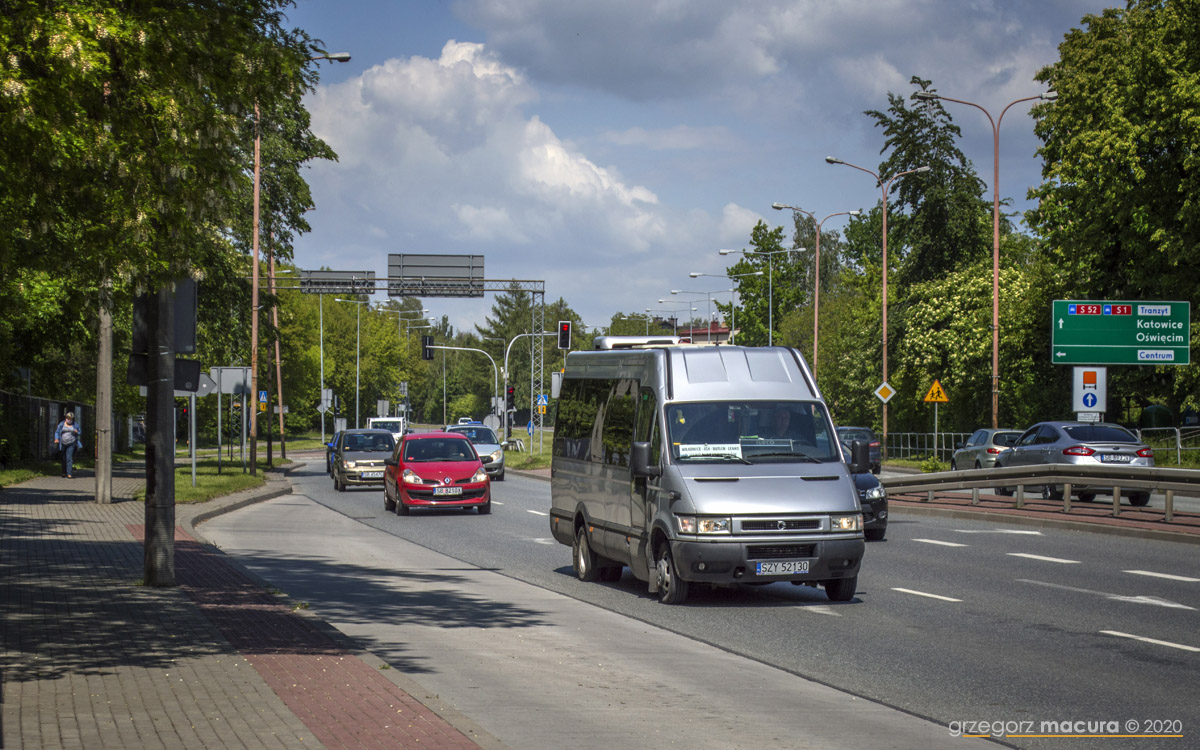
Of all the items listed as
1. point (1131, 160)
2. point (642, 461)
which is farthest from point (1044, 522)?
point (1131, 160)

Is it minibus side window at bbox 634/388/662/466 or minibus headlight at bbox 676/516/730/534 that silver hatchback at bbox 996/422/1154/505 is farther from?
minibus headlight at bbox 676/516/730/534

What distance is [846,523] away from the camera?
41.6 ft

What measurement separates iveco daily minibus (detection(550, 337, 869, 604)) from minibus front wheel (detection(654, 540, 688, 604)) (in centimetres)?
2

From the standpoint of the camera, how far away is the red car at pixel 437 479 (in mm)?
26406

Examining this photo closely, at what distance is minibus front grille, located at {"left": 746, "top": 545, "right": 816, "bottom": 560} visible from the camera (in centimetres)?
1248

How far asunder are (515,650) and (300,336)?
90.1 metres

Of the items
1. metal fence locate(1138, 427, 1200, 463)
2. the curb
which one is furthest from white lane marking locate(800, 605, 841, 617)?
metal fence locate(1138, 427, 1200, 463)

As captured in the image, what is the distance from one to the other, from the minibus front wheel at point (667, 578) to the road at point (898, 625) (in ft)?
0.69

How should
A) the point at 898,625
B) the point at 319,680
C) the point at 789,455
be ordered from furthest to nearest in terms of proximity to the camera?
the point at 789,455 → the point at 898,625 → the point at 319,680

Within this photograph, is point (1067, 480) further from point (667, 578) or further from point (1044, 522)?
point (667, 578)

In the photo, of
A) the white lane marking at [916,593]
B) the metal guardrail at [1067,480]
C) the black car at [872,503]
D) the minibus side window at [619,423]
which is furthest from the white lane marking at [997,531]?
the minibus side window at [619,423]

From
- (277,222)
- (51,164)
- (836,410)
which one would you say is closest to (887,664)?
(51,164)

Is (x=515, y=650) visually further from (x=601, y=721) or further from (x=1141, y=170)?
(x=1141, y=170)

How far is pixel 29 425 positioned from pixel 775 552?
121 feet
